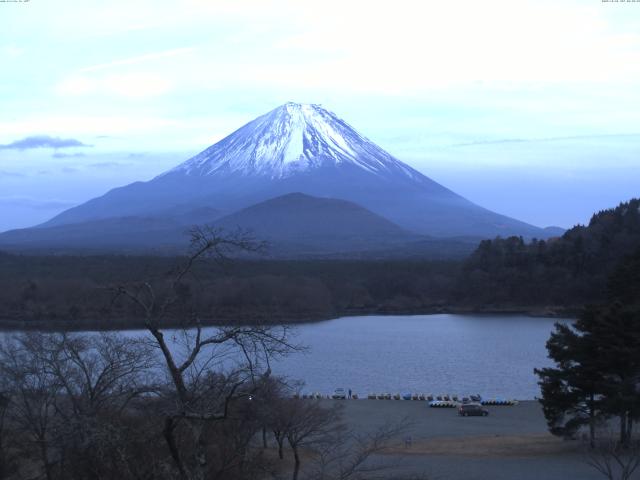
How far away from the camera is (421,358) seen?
2494 cm

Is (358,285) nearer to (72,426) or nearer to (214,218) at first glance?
(72,426)

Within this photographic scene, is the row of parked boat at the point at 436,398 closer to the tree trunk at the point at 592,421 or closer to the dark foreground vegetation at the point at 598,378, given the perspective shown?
the dark foreground vegetation at the point at 598,378

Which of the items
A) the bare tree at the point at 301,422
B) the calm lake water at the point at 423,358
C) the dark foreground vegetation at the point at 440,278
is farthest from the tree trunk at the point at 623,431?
the dark foreground vegetation at the point at 440,278

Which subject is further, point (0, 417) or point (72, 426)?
point (0, 417)

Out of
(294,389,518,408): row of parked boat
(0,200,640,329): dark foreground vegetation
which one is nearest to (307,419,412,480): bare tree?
(294,389,518,408): row of parked boat

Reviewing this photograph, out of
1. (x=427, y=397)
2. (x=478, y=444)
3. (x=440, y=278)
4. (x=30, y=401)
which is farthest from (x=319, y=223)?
(x=30, y=401)

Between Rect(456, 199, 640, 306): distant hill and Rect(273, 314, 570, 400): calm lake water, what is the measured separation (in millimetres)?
7130

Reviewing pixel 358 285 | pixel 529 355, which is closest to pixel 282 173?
pixel 358 285

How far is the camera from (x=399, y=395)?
1928cm

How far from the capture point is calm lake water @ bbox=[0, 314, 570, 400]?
67.2ft

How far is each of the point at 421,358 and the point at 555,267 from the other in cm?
2037

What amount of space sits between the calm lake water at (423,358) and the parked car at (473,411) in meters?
2.67

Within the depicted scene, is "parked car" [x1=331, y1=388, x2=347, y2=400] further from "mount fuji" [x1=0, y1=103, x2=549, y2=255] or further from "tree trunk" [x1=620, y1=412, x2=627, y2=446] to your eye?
"mount fuji" [x1=0, y1=103, x2=549, y2=255]

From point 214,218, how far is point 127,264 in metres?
50.6
